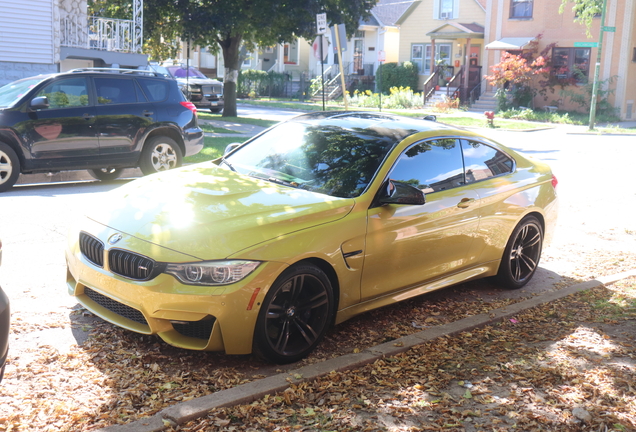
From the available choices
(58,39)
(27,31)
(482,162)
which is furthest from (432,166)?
(58,39)

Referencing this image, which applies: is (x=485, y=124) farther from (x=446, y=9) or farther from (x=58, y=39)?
(x=446, y=9)

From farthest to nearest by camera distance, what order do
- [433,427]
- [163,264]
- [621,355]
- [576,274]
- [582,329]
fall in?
[576,274]
[582,329]
[621,355]
[163,264]
[433,427]

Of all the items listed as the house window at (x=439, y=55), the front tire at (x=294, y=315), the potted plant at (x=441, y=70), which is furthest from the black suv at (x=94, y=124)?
the house window at (x=439, y=55)

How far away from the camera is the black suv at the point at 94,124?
10.0 meters

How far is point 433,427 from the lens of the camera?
3.83 metres

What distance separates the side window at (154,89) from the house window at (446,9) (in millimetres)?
33060

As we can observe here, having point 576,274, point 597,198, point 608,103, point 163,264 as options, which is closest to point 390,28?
point 608,103

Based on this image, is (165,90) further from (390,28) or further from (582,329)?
(390,28)

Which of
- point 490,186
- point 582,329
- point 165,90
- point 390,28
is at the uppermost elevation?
point 390,28

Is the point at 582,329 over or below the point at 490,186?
below

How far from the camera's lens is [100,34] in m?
23.3

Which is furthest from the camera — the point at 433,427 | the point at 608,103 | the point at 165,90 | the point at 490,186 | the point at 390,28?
the point at 390,28

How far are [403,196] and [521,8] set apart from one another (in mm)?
34642

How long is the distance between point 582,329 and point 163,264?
3410 millimetres
